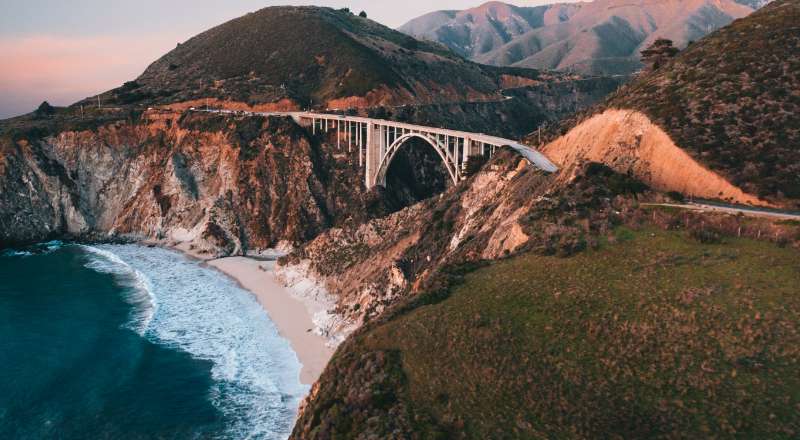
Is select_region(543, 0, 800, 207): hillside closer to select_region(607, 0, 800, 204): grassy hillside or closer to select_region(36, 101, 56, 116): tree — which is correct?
select_region(607, 0, 800, 204): grassy hillside

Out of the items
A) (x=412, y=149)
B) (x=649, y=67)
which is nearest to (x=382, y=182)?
(x=412, y=149)

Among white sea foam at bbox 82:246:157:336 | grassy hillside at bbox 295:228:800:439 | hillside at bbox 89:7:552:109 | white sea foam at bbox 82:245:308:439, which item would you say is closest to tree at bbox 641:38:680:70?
grassy hillside at bbox 295:228:800:439

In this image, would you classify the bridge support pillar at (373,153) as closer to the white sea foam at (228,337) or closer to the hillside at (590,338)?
the white sea foam at (228,337)

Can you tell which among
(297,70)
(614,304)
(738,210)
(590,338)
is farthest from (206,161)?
(590,338)

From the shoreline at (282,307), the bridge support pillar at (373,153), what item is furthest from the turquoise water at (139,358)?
the bridge support pillar at (373,153)

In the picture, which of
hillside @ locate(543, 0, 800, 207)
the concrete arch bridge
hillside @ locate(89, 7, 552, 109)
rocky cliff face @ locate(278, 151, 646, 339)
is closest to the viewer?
rocky cliff face @ locate(278, 151, 646, 339)

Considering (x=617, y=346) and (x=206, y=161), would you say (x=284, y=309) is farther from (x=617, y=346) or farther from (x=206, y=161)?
(x=206, y=161)

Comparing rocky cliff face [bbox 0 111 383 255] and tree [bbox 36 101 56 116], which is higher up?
tree [bbox 36 101 56 116]
